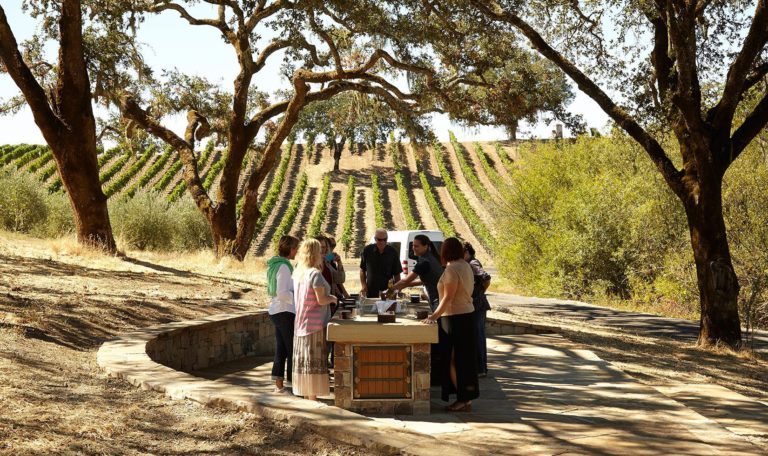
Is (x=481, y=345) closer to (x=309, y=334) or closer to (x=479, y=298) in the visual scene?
(x=479, y=298)

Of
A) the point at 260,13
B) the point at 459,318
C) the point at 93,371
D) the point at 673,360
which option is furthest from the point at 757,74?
the point at 260,13

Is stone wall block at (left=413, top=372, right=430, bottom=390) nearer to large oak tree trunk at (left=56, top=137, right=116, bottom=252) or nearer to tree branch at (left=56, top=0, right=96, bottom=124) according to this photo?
large oak tree trunk at (left=56, top=137, right=116, bottom=252)

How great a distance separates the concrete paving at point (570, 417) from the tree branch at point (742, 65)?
15.6 ft

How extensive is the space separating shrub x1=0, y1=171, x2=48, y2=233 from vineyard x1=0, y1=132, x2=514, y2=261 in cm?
1903

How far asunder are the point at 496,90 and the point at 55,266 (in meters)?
11.5

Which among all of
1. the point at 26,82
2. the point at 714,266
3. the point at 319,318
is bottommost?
the point at 319,318

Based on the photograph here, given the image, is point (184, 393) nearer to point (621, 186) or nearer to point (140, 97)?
point (140, 97)

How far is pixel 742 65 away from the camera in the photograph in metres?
13.1

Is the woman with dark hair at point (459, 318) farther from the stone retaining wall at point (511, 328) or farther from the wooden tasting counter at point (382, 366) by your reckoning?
the stone retaining wall at point (511, 328)

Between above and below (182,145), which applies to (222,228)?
below

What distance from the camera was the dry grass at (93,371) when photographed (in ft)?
18.6

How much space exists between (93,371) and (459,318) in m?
3.63

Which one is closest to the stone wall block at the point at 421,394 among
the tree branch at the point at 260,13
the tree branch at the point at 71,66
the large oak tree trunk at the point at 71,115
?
the large oak tree trunk at the point at 71,115

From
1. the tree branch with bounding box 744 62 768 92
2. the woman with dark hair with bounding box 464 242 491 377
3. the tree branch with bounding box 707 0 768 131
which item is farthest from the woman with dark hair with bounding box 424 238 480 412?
the tree branch with bounding box 744 62 768 92
